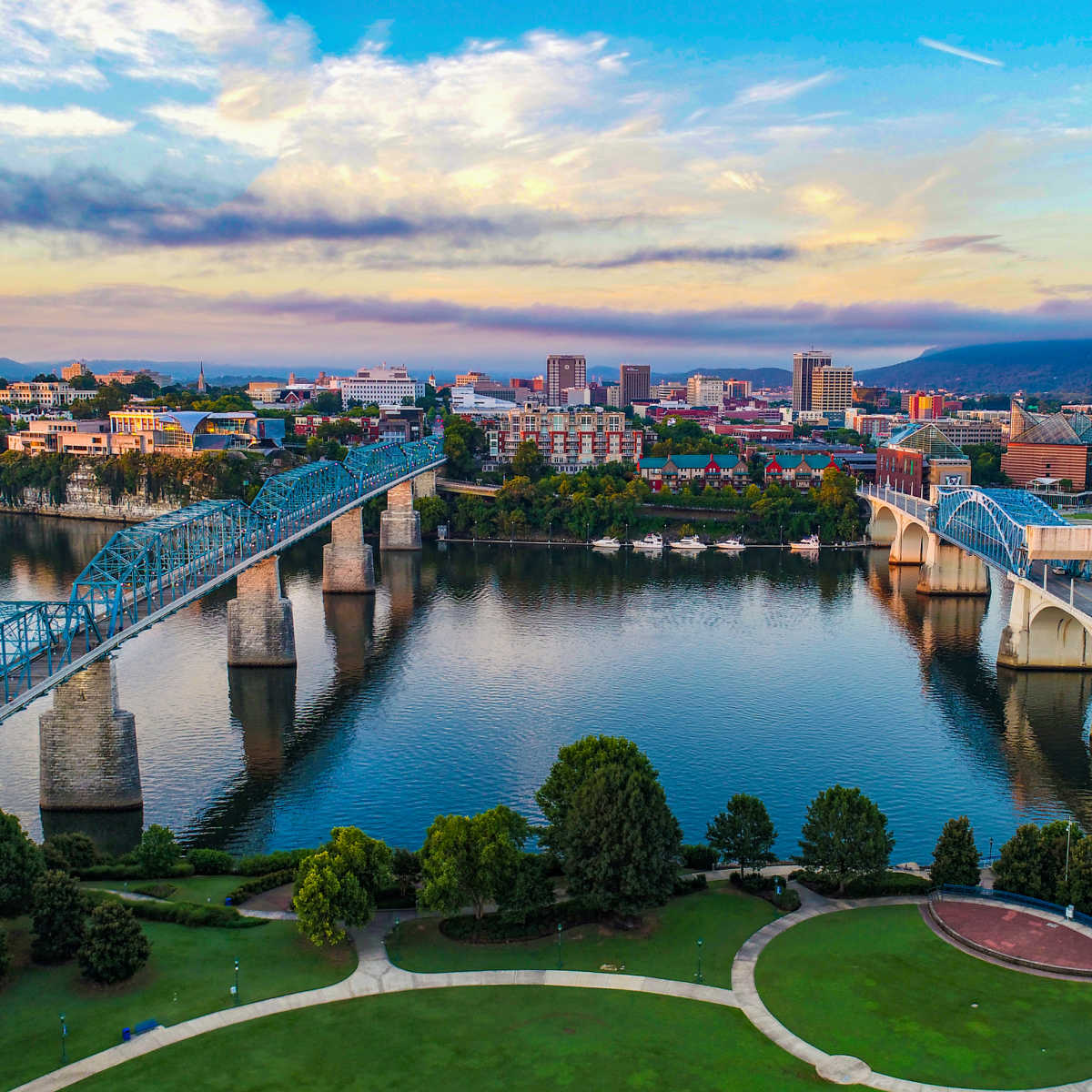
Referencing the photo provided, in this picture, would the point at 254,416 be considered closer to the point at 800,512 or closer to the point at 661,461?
the point at 661,461

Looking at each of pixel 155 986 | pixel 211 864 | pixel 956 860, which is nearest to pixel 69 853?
pixel 211 864

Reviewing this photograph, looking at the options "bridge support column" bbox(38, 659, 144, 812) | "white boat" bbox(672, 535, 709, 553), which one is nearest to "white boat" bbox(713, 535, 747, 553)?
"white boat" bbox(672, 535, 709, 553)

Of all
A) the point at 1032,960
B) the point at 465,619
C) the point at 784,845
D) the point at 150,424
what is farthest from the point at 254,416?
the point at 1032,960

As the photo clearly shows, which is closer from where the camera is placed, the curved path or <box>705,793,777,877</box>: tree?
the curved path

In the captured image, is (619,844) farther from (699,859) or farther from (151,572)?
(151,572)

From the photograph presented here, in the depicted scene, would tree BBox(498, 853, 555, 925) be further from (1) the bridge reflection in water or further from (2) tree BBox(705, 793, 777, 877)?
(1) the bridge reflection in water

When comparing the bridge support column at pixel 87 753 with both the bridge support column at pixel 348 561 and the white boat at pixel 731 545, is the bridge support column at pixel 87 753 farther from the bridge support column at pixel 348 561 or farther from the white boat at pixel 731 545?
the white boat at pixel 731 545

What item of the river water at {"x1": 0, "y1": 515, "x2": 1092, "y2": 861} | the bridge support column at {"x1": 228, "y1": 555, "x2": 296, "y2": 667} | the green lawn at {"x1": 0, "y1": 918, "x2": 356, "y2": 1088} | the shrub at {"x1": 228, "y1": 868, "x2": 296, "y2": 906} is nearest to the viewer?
the green lawn at {"x1": 0, "y1": 918, "x2": 356, "y2": 1088}
